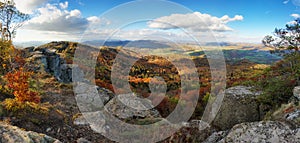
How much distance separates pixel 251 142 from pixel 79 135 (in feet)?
22.3

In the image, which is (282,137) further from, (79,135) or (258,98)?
(79,135)

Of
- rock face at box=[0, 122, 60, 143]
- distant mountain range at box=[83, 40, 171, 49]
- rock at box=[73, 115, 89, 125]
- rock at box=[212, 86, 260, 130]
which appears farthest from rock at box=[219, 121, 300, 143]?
rock at box=[73, 115, 89, 125]

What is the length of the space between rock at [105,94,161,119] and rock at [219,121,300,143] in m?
6.82

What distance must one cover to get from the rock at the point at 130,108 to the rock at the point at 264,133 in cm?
682

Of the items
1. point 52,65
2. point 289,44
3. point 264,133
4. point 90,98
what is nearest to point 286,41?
point 289,44

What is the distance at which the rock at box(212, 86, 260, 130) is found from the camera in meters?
8.09

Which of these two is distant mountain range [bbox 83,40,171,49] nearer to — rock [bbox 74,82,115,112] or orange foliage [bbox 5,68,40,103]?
rock [bbox 74,82,115,112]

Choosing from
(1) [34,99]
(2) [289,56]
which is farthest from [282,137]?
(1) [34,99]

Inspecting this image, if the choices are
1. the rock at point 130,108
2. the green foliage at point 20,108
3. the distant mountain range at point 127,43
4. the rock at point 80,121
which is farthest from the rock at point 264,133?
the green foliage at point 20,108

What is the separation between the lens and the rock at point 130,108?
11.4m

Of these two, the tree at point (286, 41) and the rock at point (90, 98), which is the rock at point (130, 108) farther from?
the tree at point (286, 41)

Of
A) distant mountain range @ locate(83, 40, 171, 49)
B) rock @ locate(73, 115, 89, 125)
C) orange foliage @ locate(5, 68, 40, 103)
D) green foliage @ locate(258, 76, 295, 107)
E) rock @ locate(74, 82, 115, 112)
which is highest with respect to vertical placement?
distant mountain range @ locate(83, 40, 171, 49)

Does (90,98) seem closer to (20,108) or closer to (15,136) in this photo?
(20,108)

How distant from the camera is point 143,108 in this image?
482 inches
